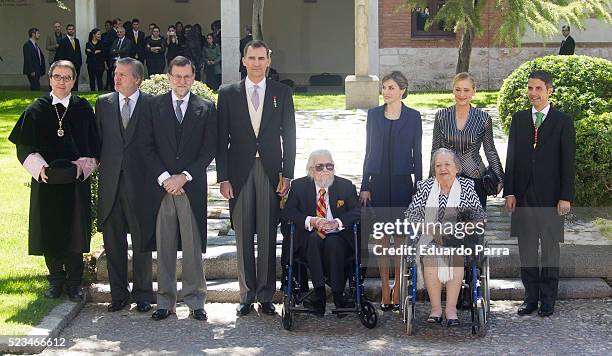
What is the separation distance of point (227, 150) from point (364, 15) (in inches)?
533

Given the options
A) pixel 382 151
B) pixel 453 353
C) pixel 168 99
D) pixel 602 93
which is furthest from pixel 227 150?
pixel 602 93

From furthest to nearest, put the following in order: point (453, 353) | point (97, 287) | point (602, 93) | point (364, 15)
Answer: point (364, 15) < point (602, 93) < point (97, 287) < point (453, 353)

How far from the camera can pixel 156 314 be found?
7.75m

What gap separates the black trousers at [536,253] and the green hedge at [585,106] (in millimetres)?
1925

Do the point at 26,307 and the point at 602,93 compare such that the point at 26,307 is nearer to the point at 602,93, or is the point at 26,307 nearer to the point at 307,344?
the point at 307,344

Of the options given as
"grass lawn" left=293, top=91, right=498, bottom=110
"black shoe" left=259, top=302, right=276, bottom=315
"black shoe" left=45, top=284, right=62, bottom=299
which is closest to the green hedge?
"black shoe" left=259, top=302, right=276, bottom=315

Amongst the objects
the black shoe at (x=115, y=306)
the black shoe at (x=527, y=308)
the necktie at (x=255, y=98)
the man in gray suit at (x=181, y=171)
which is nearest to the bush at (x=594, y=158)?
the black shoe at (x=527, y=308)

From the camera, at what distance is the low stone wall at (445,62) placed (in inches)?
1091

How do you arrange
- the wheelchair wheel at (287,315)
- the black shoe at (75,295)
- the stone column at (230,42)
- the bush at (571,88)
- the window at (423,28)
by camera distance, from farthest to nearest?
the window at (423,28) < the stone column at (230,42) < the bush at (571,88) < the black shoe at (75,295) < the wheelchair wheel at (287,315)

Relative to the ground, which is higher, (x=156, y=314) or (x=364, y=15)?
(x=364, y=15)

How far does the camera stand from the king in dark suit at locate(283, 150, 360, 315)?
7.58 m

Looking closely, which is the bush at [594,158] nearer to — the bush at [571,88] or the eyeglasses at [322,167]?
the bush at [571,88]

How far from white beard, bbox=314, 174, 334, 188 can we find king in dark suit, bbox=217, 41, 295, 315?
0.26 meters

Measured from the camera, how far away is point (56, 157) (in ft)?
26.1
